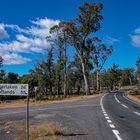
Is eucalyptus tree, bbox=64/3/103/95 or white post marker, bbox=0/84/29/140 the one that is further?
eucalyptus tree, bbox=64/3/103/95

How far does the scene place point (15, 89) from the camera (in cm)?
1045

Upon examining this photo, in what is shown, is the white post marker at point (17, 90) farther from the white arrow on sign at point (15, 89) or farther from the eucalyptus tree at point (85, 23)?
the eucalyptus tree at point (85, 23)

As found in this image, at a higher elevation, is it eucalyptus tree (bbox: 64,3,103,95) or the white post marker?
eucalyptus tree (bbox: 64,3,103,95)

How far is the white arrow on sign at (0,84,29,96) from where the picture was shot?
10.3 metres

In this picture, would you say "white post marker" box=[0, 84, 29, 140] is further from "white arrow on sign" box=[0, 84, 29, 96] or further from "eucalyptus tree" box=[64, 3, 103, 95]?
"eucalyptus tree" box=[64, 3, 103, 95]

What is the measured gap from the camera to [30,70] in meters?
89.8

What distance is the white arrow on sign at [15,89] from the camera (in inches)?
407

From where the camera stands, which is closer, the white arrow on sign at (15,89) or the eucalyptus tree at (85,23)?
the white arrow on sign at (15,89)

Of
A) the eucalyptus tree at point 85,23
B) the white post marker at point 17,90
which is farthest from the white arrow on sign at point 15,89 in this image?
the eucalyptus tree at point 85,23

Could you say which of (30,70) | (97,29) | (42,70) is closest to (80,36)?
(97,29)

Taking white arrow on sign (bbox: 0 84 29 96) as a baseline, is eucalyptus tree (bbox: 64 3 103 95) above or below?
above

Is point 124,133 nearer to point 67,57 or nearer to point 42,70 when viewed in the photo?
point 67,57

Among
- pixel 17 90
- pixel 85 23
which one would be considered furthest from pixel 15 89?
pixel 85 23

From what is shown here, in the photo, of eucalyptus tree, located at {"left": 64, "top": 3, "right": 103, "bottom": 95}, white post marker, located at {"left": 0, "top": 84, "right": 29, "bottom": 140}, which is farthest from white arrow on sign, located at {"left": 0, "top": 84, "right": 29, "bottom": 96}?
eucalyptus tree, located at {"left": 64, "top": 3, "right": 103, "bottom": 95}
